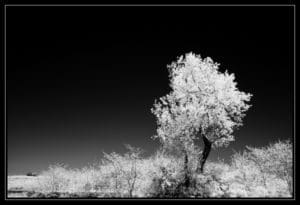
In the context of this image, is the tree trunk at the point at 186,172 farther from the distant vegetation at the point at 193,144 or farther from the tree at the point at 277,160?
the tree at the point at 277,160

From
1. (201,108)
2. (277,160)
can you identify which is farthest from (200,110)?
(277,160)

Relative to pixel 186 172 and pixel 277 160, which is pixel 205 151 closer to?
pixel 186 172

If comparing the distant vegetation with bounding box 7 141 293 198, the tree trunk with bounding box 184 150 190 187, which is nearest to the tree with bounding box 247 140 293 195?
the distant vegetation with bounding box 7 141 293 198

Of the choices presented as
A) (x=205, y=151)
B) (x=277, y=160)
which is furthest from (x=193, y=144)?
(x=277, y=160)

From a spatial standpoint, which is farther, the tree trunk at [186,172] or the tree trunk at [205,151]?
the tree trunk at [205,151]

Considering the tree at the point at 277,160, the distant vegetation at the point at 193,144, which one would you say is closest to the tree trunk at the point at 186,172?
the distant vegetation at the point at 193,144

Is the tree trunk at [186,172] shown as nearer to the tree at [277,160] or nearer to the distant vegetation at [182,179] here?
the distant vegetation at [182,179]

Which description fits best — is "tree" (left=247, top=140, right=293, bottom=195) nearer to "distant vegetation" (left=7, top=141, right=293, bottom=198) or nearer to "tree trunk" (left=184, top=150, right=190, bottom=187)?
"distant vegetation" (left=7, top=141, right=293, bottom=198)

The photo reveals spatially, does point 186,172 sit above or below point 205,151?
below

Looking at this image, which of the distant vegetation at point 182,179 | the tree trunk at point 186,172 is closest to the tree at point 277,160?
the distant vegetation at point 182,179

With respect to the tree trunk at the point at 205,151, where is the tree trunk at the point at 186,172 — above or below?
below

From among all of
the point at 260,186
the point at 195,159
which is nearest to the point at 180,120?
the point at 195,159

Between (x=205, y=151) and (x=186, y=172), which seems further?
(x=205, y=151)

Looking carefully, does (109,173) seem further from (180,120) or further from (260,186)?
(260,186)
